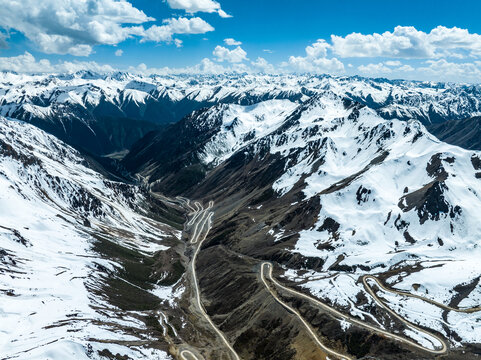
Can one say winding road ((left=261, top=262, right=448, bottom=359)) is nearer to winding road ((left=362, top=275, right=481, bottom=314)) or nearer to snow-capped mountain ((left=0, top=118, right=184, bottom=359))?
winding road ((left=362, top=275, right=481, bottom=314))

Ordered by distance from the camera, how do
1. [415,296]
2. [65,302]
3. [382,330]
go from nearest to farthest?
[382,330], [65,302], [415,296]

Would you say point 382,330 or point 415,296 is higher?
point 415,296

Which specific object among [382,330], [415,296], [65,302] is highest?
[415,296]

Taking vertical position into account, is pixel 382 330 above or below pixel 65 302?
above

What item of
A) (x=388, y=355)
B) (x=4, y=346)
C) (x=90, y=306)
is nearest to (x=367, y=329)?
(x=388, y=355)

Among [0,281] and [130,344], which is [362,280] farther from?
[0,281]

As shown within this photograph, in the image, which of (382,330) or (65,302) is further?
(65,302)

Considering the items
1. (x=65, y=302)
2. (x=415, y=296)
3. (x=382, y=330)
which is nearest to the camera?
(x=382, y=330)

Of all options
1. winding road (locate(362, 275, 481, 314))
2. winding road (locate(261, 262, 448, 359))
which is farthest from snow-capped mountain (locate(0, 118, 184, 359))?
winding road (locate(362, 275, 481, 314))

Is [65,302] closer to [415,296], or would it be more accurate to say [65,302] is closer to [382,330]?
[382,330]

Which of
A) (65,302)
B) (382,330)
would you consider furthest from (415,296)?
(65,302)

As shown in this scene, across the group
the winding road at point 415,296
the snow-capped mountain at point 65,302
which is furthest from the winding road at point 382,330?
the snow-capped mountain at point 65,302
